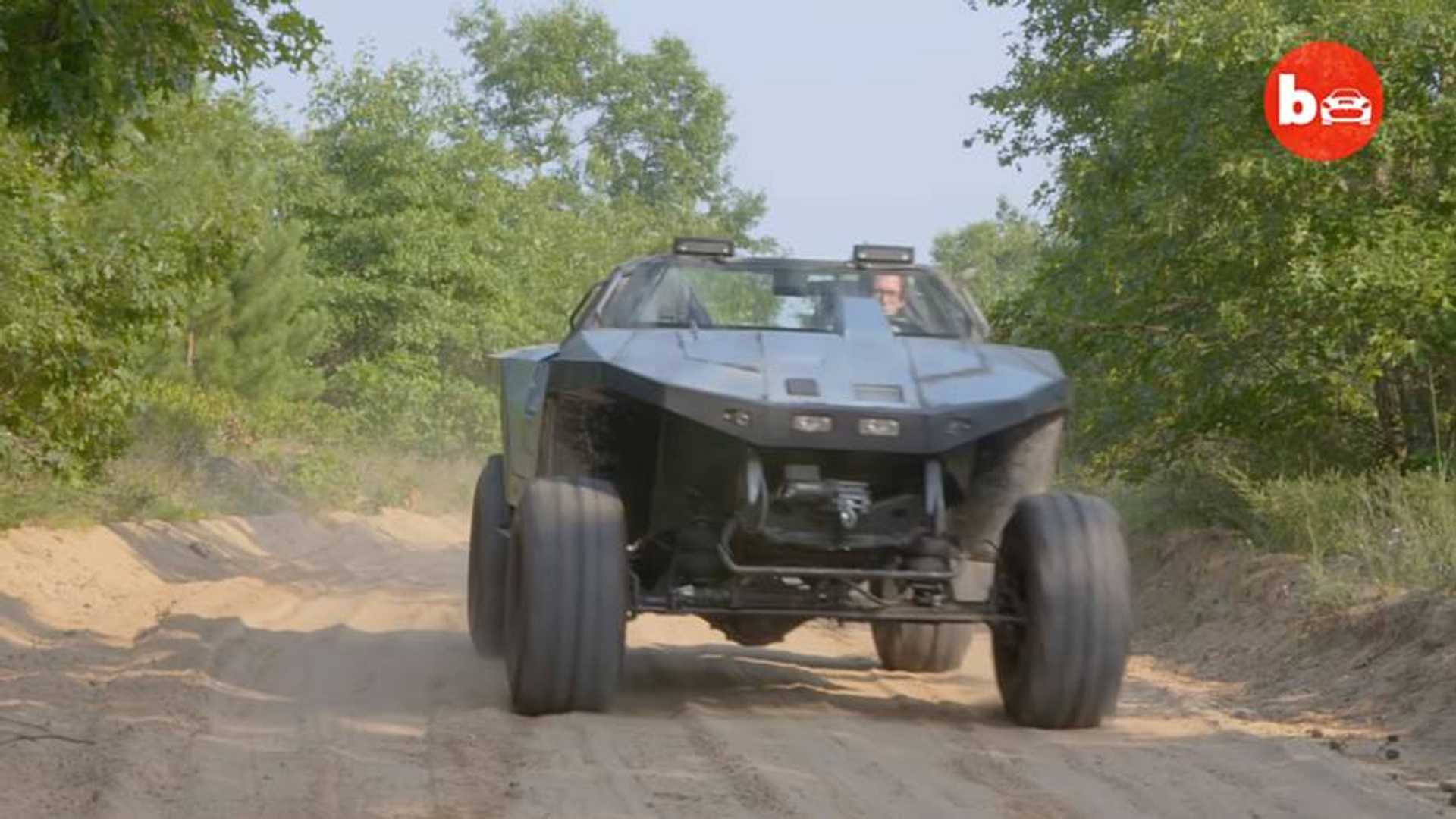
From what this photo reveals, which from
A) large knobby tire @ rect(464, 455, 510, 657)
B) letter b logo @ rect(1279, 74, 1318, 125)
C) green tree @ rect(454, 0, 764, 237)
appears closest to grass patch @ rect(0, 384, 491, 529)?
large knobby tire @ rect(464, 455, 510, 657)

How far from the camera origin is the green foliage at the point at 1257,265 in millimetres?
13766

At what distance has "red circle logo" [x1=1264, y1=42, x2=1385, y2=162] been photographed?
45.7ft

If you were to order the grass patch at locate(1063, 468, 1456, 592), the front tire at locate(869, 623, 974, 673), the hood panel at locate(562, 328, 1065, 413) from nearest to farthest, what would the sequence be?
the hood panel at locate(562, 328, 1065, 413) < the front tire at locate(869, 623, 974, 673) < the grass patch at locate(1063, 468, 1456, 592)

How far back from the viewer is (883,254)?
10.8 meters

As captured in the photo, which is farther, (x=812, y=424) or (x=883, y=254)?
(x=883, y=254)

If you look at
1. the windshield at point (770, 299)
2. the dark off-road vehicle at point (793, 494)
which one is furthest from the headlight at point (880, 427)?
the windshield at point (770, 299)

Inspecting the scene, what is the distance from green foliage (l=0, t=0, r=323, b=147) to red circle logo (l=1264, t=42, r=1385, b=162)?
21.8ft

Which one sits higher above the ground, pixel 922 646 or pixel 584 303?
pixel 584 303

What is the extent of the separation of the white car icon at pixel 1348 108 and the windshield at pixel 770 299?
14.4 feet

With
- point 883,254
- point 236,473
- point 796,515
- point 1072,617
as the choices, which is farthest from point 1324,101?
point 236,473

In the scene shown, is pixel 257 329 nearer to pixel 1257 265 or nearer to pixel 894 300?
pixel 1257 265

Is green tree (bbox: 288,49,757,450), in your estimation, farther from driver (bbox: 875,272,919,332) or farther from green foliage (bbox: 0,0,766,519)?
driver (bbox: 875,272,919,332)

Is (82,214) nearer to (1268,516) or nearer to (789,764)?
(1268,516)

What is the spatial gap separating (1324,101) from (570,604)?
7.09 metres
